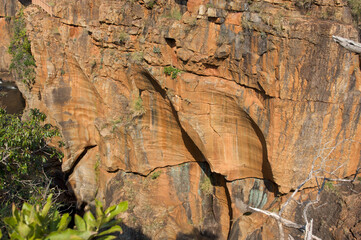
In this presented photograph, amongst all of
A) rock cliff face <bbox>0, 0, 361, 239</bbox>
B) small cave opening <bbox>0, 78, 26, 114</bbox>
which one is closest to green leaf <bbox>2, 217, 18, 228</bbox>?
rock cliff face <bbox>0, 0, 361, 239</bbox>

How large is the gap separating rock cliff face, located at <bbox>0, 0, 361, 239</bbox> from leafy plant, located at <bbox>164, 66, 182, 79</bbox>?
101 millimetres

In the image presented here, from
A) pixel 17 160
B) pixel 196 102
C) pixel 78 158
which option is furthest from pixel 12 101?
pixel 196 102

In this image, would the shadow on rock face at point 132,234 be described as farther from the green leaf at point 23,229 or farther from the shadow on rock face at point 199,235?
the green leaf at point 23,229

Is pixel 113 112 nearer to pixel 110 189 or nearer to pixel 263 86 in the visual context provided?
pixel 110 189

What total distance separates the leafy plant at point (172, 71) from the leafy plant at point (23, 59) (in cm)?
621

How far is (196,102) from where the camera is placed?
29.6 ft

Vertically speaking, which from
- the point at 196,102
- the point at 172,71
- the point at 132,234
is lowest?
the point at 132,234

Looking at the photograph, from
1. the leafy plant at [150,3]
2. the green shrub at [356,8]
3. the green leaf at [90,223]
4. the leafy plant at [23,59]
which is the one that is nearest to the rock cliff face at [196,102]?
the leafy plant at [150,3]

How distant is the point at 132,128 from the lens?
1040 cm

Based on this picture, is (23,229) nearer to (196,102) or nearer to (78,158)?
(196,102)

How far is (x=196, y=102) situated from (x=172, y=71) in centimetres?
109

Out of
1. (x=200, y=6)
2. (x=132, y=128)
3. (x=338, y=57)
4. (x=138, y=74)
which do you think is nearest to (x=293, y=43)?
(x=338, y=57)

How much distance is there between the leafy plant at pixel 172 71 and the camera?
9008 mm

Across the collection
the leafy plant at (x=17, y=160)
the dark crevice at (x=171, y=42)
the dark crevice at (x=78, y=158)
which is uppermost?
the dark crevice at (x=171, y=42)
